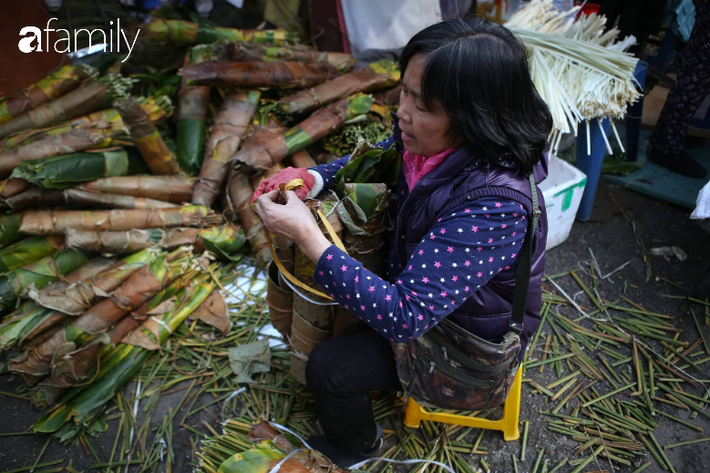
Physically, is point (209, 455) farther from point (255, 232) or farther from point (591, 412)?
point (591, 412)

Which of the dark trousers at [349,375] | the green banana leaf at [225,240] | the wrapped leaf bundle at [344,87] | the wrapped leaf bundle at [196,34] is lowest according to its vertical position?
the green banana leaf at [225,240]

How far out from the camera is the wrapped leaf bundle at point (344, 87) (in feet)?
10.2

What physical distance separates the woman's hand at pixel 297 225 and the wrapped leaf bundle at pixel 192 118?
191 cm

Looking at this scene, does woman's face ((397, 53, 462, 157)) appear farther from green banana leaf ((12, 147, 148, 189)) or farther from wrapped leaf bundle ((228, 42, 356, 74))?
wrapped leaf bundle ((228, 42, 356, 74))

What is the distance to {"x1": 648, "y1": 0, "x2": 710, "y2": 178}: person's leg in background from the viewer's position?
3.03 metres

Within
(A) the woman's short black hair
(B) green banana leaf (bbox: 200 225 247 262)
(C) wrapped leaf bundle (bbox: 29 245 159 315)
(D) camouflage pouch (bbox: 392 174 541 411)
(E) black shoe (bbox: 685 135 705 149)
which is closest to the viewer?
(A) the woman's short black hair

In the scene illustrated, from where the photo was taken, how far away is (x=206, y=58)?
3350 millimetres

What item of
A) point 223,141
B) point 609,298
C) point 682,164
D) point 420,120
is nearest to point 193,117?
point 223,141

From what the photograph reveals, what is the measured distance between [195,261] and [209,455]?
1.22m

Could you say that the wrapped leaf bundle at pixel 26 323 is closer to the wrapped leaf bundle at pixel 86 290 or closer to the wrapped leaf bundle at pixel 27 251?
the wrapped leaf bundle at pixel 86 290

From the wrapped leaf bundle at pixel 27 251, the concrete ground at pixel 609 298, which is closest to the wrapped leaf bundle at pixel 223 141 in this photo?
the wrapped leaf bundle at pixel 27 251

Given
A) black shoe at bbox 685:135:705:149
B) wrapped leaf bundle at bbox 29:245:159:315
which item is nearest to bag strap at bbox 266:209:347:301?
wrapped leaf bundle at bbox 29:245:159:315

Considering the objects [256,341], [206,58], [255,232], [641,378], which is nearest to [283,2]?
[206,58]

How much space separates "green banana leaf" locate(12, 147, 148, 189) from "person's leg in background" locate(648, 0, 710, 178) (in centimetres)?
387
